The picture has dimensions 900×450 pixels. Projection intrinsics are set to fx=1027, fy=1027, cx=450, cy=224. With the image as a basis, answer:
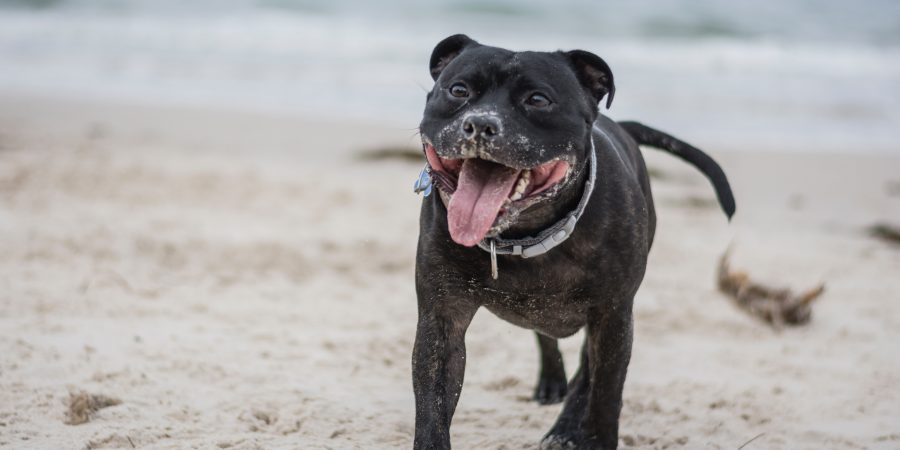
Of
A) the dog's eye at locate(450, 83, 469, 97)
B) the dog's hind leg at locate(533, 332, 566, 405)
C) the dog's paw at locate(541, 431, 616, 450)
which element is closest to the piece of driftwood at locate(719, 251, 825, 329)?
the dog's hind leg at locate(533, 332, 566, 405)

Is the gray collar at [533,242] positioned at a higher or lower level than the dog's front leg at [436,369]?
higher

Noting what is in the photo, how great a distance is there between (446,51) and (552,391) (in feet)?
6.21

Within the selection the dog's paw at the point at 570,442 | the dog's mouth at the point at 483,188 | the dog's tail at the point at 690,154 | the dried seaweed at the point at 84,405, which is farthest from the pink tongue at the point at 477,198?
the dried seaweed at the point at 84,405

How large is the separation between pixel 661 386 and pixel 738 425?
61 cm

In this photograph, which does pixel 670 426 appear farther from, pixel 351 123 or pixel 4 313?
pixel 351 123

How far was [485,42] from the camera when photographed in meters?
18.8

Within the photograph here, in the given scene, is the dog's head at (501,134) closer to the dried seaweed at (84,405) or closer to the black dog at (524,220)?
the black dog at (524,220)

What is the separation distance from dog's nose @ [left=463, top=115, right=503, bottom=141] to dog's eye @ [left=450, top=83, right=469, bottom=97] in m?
0.30

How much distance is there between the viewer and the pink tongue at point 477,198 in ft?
11.2

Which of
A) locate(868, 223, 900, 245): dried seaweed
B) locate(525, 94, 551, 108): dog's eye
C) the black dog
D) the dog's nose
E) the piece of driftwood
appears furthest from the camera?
locate(868, 223, 900, 245): dried seaweed

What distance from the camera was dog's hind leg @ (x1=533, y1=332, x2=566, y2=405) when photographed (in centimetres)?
507

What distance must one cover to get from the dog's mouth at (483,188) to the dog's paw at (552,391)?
1.76m

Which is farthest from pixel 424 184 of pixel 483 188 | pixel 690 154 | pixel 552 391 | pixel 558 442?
pixel 552 391

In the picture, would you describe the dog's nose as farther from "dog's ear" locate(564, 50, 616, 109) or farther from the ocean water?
the ocean water
